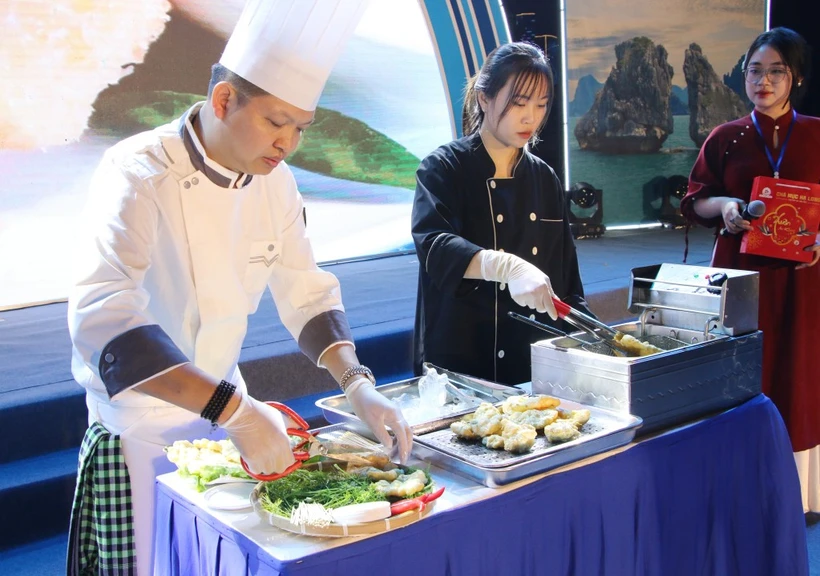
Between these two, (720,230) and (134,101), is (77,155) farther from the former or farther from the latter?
(720,230)

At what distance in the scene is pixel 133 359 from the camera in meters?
1.50

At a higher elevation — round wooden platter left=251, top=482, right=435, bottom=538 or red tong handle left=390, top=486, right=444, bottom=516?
red tong handle left=390, top=486, right=444, bottom=516

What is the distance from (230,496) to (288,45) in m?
0.92

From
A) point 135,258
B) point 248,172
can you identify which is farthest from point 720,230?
point 135,258

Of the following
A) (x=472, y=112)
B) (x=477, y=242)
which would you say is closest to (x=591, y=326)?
(x=477, y=242)

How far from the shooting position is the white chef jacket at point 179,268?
1.53 meters

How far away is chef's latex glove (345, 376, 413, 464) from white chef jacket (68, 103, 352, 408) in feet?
0.58

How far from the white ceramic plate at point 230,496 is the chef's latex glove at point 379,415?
0.30 m

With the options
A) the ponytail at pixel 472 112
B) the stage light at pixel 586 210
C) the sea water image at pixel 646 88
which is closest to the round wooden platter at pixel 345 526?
the ponytail at pixel 472 112

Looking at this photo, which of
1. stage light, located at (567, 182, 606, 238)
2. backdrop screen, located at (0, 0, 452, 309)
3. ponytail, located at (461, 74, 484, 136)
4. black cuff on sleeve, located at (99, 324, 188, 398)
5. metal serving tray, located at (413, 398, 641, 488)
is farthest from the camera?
stage light, located at (567, 182, 606, 238)

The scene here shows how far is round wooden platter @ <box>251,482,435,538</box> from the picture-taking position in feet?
4.54

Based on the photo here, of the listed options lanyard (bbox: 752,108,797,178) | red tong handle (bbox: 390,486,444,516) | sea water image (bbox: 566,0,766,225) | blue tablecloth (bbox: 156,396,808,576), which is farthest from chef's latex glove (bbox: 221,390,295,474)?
sea water image (bbox: 566,0,766,225)

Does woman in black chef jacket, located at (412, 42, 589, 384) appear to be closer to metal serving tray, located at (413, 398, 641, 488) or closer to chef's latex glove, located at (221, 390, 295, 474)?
metal serving tray, located at (413, 398, 641, 488)

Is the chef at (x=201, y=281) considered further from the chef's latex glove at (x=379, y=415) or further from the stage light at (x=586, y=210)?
the stage light at (x=586, y=210)
